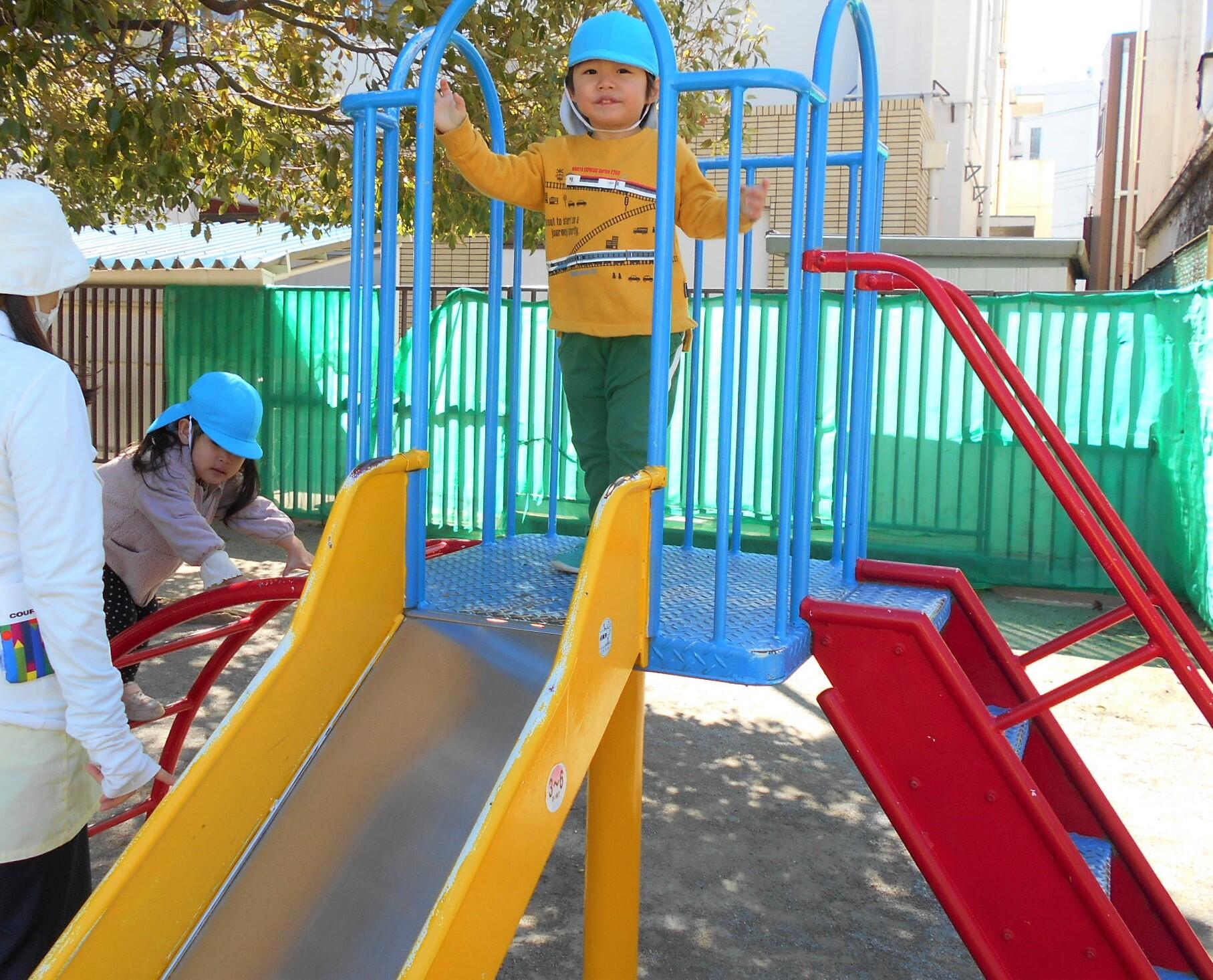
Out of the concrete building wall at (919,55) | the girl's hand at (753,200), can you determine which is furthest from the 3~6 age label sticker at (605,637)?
the concrete building wall at (919,55)

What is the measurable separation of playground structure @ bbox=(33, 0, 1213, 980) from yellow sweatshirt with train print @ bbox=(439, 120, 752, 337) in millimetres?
275

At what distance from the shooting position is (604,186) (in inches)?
106

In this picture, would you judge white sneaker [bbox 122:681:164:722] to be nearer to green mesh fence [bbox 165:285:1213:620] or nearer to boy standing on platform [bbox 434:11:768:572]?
boy standing on platform [bbox 434:11:768:572]

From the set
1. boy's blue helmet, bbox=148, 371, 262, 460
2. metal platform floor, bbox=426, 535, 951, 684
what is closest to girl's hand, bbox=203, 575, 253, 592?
boy's blue helmet, bbox=148, 371, 262, 460

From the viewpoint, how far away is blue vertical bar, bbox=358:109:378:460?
2582mm

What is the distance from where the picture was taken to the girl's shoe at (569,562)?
286cm

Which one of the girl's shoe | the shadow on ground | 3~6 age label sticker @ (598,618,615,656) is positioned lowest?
the shadow on ground

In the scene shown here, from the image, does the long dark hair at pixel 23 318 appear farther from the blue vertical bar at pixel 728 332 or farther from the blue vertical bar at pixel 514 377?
the blue vertical bar at pixel 514 377

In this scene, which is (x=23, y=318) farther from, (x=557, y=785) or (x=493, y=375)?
(x=493, y=375)

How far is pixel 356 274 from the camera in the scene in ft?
8.84

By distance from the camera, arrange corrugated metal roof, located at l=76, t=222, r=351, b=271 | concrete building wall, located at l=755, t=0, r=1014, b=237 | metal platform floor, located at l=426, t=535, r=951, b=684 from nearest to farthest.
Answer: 1. metal platform floor, located at l=426, t=535, r=951, b=684
2. corrugated metal roof, located at l=76, t=222, r=351, b=271
3. concrete building wall, located at l=755, t=0, r=1014, b=237

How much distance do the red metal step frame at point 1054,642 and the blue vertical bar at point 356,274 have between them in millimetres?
1035

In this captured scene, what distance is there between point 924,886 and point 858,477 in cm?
139

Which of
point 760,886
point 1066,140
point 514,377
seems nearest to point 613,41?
point 514,377
